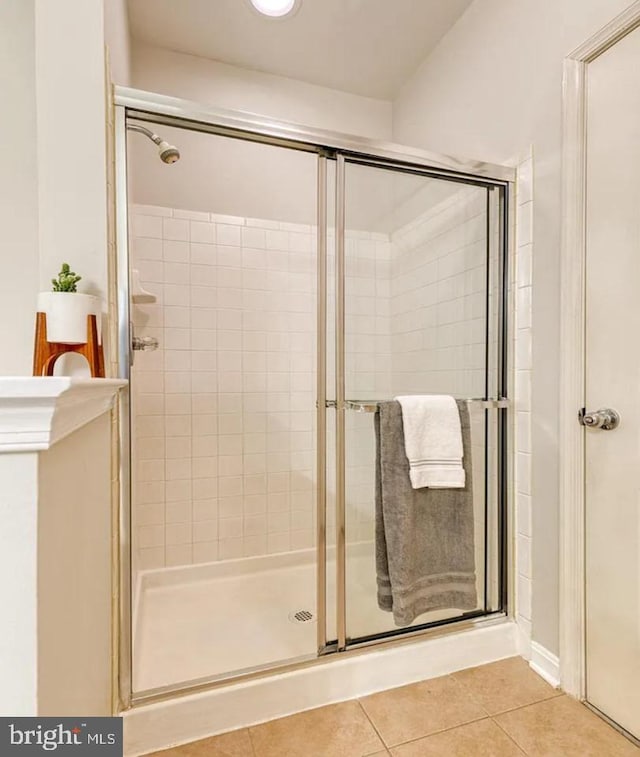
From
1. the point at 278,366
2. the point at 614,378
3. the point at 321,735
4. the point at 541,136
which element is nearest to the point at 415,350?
the point at 614,378

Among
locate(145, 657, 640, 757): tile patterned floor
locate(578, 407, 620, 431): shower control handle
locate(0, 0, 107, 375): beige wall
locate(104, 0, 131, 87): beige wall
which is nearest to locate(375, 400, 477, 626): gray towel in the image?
locate(145, 657, 640, 757): tile patterned floor

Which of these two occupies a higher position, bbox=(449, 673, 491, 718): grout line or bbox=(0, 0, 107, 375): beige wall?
bbox=(0, 0, 107, 375): beige wall

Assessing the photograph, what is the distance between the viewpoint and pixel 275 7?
1.88m

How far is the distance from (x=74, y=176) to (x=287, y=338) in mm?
1386

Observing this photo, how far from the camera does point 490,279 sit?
5.57 ft

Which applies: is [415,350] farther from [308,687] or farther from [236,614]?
[236,614]

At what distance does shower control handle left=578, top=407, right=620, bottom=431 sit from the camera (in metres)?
1.31

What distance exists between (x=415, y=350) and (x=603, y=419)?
0.60 metres

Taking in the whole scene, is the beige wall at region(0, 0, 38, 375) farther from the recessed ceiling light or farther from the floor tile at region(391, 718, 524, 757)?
the floor tile at region(391, 718, 524, 757)

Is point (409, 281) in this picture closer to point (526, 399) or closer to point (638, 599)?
point (526, 399)

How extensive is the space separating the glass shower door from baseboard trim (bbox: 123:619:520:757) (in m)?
0.07

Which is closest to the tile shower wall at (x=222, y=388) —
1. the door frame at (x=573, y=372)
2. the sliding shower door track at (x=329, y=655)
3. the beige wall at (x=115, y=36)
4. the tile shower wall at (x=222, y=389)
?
the tile shower wall at (x=222, y=389)

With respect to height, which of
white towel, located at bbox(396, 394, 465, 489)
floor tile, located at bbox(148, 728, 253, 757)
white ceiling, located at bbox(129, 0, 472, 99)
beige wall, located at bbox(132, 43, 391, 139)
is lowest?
floor tile, located at bbox(148, 728, 253, 757)

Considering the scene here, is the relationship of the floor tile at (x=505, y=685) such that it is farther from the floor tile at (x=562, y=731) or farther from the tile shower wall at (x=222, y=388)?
the tile shower wall at (x=222, y=388)
